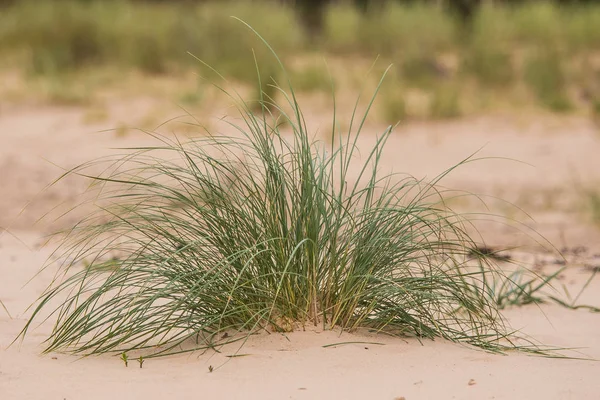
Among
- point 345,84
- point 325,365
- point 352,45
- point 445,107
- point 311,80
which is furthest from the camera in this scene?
point 352,45

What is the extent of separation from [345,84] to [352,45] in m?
2.60

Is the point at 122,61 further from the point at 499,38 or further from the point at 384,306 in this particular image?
the point at 384,306

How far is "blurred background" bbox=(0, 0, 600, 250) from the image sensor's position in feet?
26.6

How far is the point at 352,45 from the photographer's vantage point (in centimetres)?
1343

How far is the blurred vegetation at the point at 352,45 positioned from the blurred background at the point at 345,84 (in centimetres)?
3

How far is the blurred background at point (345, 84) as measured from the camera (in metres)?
8.11

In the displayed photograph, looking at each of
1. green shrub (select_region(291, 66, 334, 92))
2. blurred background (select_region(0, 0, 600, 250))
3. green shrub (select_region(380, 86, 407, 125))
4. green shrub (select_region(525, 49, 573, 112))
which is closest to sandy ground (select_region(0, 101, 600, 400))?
blurred background (select_region(0, 0, 600, 250))

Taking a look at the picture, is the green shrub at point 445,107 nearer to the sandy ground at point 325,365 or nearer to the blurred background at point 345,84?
the blurred background at point 345,84

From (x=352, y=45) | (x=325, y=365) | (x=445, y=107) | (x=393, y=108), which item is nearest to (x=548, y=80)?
(x=445, y=107)

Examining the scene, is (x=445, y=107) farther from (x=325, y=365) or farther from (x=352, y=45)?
(x=325, y=365)

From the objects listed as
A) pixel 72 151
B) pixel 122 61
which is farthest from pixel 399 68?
pixel 72 151

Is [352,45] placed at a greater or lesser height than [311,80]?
lesser

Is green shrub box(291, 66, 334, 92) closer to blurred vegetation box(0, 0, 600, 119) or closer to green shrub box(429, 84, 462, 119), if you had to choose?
blurred vegetation box(0, 0, 600, 119)

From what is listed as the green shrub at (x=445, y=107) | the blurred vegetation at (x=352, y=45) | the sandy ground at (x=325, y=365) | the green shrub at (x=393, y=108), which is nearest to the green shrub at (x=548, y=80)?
the blurred vegetation at (x=352, y=45)
